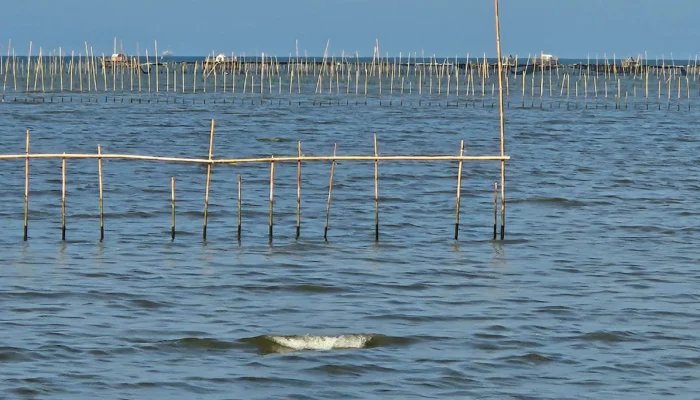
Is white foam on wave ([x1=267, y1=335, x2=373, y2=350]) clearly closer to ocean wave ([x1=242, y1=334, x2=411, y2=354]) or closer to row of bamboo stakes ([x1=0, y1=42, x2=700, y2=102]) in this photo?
ocean wave ([x1=242, y1=334, x2=411, y2=354])

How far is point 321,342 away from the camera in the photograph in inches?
414

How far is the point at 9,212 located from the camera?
17.9 metres

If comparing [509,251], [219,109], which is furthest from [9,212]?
[219,109]

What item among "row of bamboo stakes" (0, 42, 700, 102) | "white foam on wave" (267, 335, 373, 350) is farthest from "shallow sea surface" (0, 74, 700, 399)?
"row of bamboo stakes" (0, 42, 700, 102)

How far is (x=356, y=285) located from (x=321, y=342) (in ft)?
8.37

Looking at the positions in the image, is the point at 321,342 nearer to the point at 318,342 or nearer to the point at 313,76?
the point at 318,342

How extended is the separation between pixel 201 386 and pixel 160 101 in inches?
1606

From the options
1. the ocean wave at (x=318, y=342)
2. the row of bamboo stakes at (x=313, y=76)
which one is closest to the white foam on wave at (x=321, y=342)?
the ocean wave at (x=318, y=342)

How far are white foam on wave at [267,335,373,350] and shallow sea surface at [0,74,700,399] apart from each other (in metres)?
0.02

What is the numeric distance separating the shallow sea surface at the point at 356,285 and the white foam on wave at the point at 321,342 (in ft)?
0.06

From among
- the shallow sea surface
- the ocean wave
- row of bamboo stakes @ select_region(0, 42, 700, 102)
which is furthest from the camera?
row of bamboo stakes @ select_region(0, 42, 700, 102)

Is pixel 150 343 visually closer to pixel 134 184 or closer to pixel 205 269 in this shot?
pixel 205 269

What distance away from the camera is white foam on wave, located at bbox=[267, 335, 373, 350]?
10.4m

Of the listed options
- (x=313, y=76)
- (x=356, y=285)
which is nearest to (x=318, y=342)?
(x=356, y=285)
